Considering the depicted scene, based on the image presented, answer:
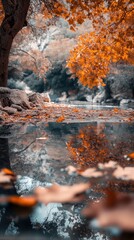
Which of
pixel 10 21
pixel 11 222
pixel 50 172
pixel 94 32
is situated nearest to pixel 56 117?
pixel 94 32

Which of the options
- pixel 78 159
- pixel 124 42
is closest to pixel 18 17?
pixel 124 42

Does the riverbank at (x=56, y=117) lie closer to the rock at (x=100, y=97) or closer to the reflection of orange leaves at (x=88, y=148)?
the reflection of orange leaves at (x=88, y=148)

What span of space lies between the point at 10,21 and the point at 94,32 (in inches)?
79.6

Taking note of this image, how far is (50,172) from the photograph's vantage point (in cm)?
161

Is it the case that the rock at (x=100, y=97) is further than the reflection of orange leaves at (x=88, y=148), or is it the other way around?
the rock at (x=100, y=97)

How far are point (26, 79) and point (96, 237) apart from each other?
32.1 metres

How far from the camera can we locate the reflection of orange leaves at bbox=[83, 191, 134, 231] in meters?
0.48

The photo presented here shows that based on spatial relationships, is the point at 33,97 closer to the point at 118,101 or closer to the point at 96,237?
the point at 96,237

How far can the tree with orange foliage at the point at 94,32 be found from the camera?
5264mm

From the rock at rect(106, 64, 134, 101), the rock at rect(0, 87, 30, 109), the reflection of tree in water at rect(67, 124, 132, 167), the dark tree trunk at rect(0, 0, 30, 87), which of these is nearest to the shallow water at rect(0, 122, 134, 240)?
the reflection of tree in water at rect(67, 124, 132, 167)

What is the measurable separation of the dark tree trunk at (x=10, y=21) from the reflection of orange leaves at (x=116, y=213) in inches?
243

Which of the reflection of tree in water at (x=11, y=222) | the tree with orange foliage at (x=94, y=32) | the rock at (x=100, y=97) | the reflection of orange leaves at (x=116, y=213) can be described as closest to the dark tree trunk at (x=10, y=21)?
the tree with orange foliage at (x=94, y=32)

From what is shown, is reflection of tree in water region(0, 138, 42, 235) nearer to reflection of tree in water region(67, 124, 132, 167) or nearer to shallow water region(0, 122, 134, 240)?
shallow water region(0, 122, 134, 240)

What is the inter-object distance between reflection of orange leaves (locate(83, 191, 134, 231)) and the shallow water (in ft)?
1.11
